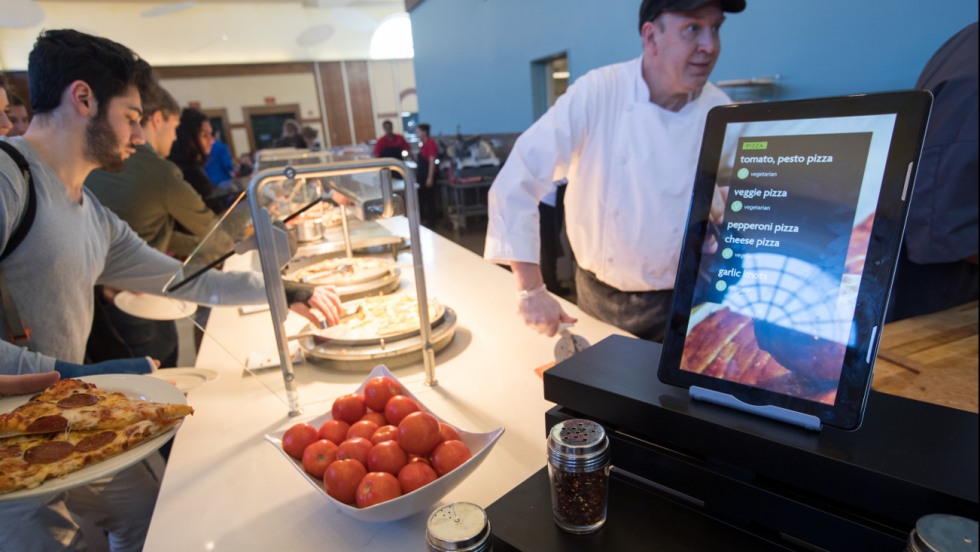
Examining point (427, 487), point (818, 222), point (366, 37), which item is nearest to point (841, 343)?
point (818, 222)

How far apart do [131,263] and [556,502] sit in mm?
1589

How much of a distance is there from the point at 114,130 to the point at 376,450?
3.55ft

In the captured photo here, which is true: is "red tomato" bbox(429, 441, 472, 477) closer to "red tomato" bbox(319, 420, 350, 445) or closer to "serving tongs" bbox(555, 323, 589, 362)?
"red tomato" bbox(319, 420, 350, 445)

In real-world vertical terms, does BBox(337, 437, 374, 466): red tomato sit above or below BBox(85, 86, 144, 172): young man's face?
below

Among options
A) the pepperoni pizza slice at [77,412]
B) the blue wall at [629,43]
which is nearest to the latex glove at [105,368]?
the pepperoni pizza slice at [77,412]

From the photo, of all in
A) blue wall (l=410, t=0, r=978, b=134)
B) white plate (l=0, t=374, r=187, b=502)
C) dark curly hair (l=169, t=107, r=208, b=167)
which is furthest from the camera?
dark curly hair (l=169, t=107, r=208, b=167)

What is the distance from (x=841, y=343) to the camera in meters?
0.60

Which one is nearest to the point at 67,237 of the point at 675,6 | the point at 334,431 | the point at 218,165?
the point at 334,431

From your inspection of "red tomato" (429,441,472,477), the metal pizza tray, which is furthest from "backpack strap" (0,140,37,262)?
"red tomato" (429,441,472,477)

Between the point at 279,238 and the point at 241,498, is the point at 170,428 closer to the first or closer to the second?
the point at 241,498

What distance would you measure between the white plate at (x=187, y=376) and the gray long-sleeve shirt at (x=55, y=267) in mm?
207

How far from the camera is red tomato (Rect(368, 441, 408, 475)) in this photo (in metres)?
0.83

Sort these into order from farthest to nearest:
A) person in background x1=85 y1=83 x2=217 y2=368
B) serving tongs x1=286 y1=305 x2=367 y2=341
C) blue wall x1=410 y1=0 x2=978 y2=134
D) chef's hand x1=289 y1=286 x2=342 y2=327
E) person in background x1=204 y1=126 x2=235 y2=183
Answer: person in background x1=204 y1=126 x2=235 y2=183 → person in background x1=85 y1=83 x2=217 y2=368 → blue wall x1=410 y1=0 x2=978 y2=134 → chef's hand x1=289 y1=286 x2=342 y2=327 → serving tongs x1=286 y1=305 x2=367 y2=341

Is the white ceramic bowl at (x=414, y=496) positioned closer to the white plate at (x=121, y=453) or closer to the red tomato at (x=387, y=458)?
the red tomato at (x=387, y=458)
